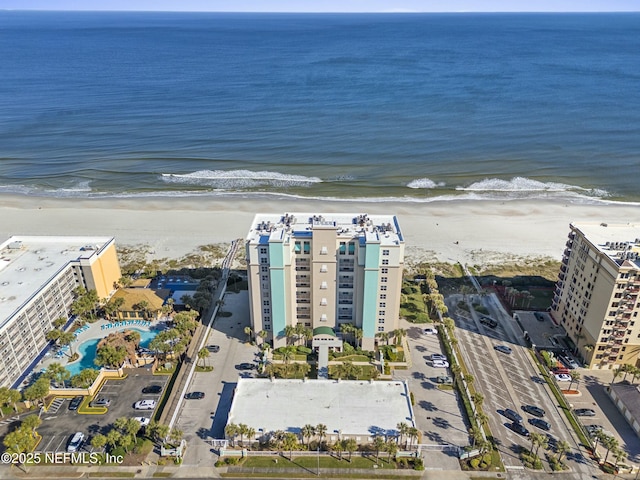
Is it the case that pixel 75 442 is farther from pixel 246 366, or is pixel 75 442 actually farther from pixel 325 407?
pixel 325 407

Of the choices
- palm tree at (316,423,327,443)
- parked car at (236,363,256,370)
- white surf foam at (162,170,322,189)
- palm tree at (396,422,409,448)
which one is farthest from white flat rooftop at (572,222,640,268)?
white surf foam at (162,170,322,189)

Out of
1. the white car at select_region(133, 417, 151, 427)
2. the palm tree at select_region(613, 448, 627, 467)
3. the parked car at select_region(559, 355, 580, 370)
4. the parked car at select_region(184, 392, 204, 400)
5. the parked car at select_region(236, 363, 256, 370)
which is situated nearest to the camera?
the palm tree at select_region(613, 448, 627, 467)

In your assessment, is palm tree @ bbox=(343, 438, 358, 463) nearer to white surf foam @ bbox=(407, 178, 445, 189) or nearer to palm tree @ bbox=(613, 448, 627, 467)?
palm tree @ bbox=(613, 448, 627, 467)

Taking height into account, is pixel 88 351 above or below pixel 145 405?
below

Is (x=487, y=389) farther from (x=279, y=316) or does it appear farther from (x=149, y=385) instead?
(x=149, y=385)

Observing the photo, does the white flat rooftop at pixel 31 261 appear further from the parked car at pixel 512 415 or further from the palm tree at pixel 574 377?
the palm tree at pixel 574 377

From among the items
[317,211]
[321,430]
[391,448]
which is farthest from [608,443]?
[317,211]
